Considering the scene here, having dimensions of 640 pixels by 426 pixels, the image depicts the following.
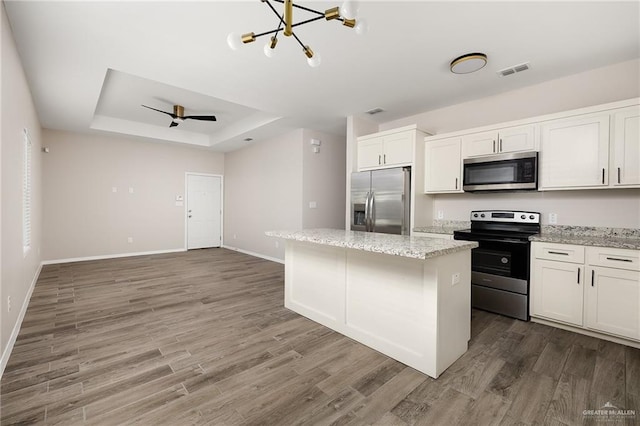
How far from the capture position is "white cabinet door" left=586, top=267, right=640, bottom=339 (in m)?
2.43

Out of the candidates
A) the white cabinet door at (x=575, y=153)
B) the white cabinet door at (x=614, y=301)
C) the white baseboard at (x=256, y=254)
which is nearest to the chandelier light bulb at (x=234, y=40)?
the white cabinet door at (x=575, y=153)

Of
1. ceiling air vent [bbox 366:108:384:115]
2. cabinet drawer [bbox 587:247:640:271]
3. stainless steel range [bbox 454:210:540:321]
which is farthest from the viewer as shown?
ceiling air vent [bbox 366:108:384:115]

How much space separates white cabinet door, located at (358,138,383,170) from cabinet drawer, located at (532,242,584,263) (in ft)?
7.40

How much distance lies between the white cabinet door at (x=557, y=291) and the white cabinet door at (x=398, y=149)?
6.49 feet

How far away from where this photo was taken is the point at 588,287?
8.71 feet

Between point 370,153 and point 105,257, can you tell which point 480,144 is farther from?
point 105,257

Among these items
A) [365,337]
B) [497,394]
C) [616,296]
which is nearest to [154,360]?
[365,337]

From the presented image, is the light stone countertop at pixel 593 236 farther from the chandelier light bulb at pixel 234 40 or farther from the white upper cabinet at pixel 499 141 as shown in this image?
the chandelier light bulb at pixel 234 40

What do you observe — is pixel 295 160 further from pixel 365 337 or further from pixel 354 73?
pixel 365 337

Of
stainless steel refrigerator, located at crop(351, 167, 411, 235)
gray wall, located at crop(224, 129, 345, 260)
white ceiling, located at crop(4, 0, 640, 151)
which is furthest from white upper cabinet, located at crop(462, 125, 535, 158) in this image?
gray wall, located at crop(224, 129, 345, 260)

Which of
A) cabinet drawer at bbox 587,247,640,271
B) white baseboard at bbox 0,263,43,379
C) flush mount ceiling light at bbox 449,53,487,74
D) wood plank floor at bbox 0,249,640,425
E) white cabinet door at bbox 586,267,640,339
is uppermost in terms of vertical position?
flush mount ceiling light at bbox 449,53,487,74

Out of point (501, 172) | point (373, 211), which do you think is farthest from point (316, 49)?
point (501, 172)

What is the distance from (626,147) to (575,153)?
357 millimetres

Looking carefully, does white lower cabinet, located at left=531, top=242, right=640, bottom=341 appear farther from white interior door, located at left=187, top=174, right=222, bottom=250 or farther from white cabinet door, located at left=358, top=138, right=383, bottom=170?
white interior door, located at left=187, top=174, right=222, bottom=250
